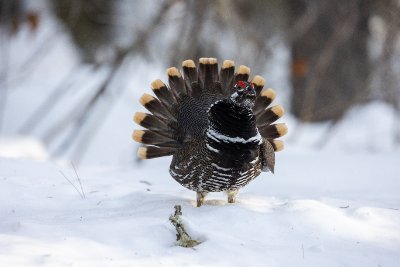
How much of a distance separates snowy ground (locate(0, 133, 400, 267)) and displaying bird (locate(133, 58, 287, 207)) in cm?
22

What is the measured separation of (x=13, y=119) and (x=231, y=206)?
28.5ft

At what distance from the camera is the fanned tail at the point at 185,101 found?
4312 mm

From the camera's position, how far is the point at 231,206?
369 centimetres

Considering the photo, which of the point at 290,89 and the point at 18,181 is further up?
the point at 290,89

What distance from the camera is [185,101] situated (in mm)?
4332

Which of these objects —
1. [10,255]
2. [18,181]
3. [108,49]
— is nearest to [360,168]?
[18,181]

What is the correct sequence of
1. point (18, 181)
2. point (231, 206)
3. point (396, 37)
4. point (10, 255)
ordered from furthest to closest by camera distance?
point (396, 37)
point (18, 181)
point (231, 206)
point (10, 255)

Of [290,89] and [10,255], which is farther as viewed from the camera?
[290,89]

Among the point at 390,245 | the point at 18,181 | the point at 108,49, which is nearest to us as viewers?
the point at 390,245

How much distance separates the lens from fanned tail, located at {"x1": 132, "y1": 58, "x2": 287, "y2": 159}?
4.31 metres

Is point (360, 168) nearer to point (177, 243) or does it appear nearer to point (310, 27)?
point (177, 243)

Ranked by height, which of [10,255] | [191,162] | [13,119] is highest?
[13,119]

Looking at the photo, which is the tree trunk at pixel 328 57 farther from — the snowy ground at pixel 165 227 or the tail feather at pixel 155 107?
the tail feather at pixel 155 107

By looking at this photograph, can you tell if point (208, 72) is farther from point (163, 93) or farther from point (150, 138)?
point (150, 138)
